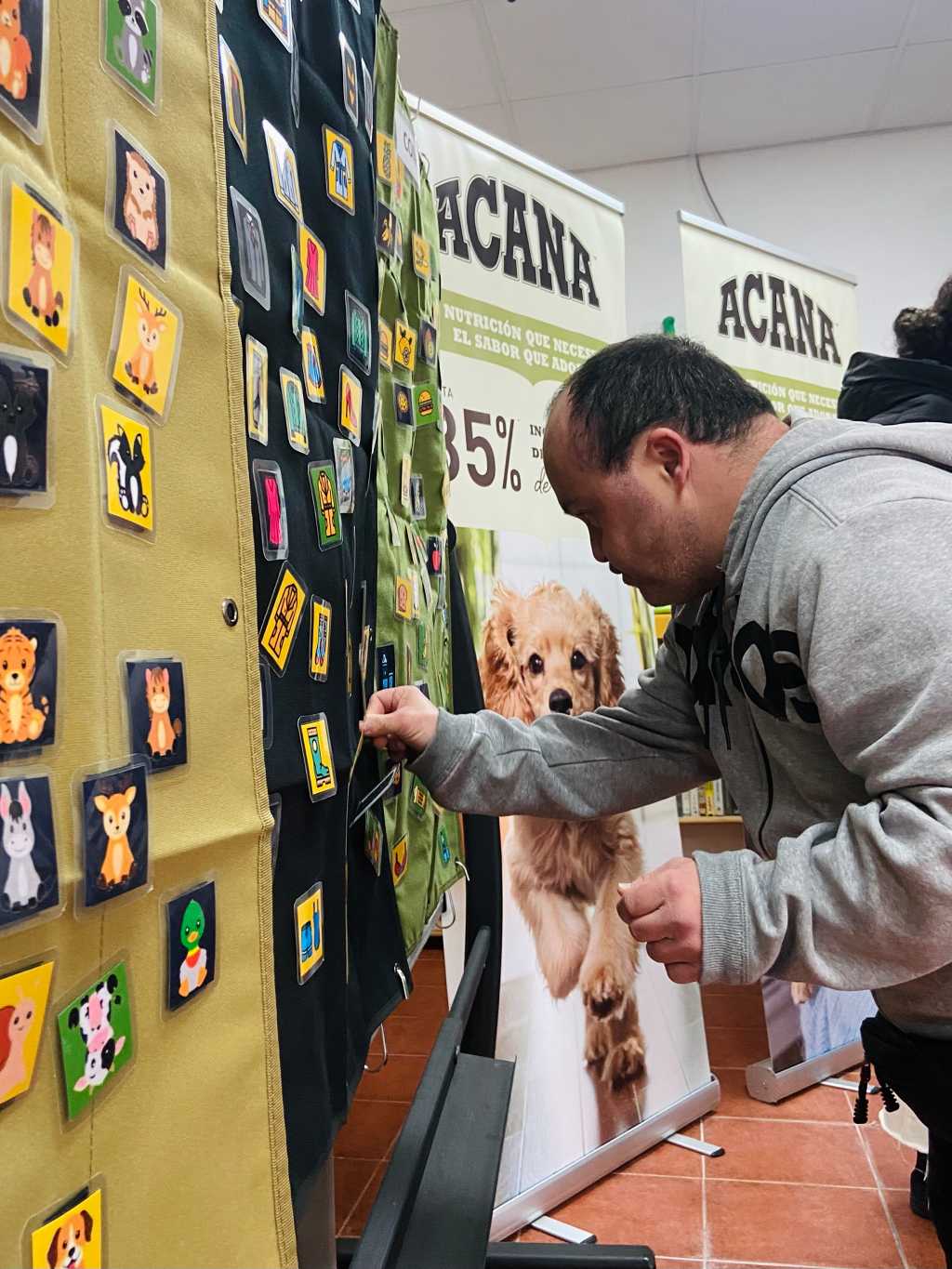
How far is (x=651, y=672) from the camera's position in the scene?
1295 mm

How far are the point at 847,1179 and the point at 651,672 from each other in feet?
4.52

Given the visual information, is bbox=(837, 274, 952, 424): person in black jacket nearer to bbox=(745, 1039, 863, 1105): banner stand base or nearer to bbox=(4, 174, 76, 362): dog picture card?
bbox=(4, 174, 76, 362): dog picture card

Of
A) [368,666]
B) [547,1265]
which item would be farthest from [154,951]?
[547,1265]

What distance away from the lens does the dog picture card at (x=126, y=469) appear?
1.34ft

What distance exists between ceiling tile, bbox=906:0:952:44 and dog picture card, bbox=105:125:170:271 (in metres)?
3.56

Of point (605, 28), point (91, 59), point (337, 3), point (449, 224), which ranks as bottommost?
point (91, 59)

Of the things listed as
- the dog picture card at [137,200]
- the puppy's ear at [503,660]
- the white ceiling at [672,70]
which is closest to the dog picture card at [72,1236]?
the dog picture card at [137,200]

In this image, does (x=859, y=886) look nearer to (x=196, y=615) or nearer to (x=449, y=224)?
(x=196, y=615)

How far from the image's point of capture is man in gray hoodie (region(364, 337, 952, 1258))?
74cm

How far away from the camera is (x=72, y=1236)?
0.36 metres

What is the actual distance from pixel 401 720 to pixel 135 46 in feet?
2.14

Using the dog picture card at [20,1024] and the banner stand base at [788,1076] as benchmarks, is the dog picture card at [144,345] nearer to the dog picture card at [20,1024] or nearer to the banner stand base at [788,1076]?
the dog picture card at [20,1024]

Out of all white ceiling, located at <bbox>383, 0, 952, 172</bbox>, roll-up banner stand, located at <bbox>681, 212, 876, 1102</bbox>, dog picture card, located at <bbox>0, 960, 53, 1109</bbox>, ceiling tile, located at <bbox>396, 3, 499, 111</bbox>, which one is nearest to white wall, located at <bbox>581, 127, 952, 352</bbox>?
white ceiling, located at <bbox>383, 0, 952, 172</bbox>

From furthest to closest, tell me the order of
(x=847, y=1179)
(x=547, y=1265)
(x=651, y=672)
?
(x=847, y=1179), (x=547, y=1265), (x=651, y=672)
